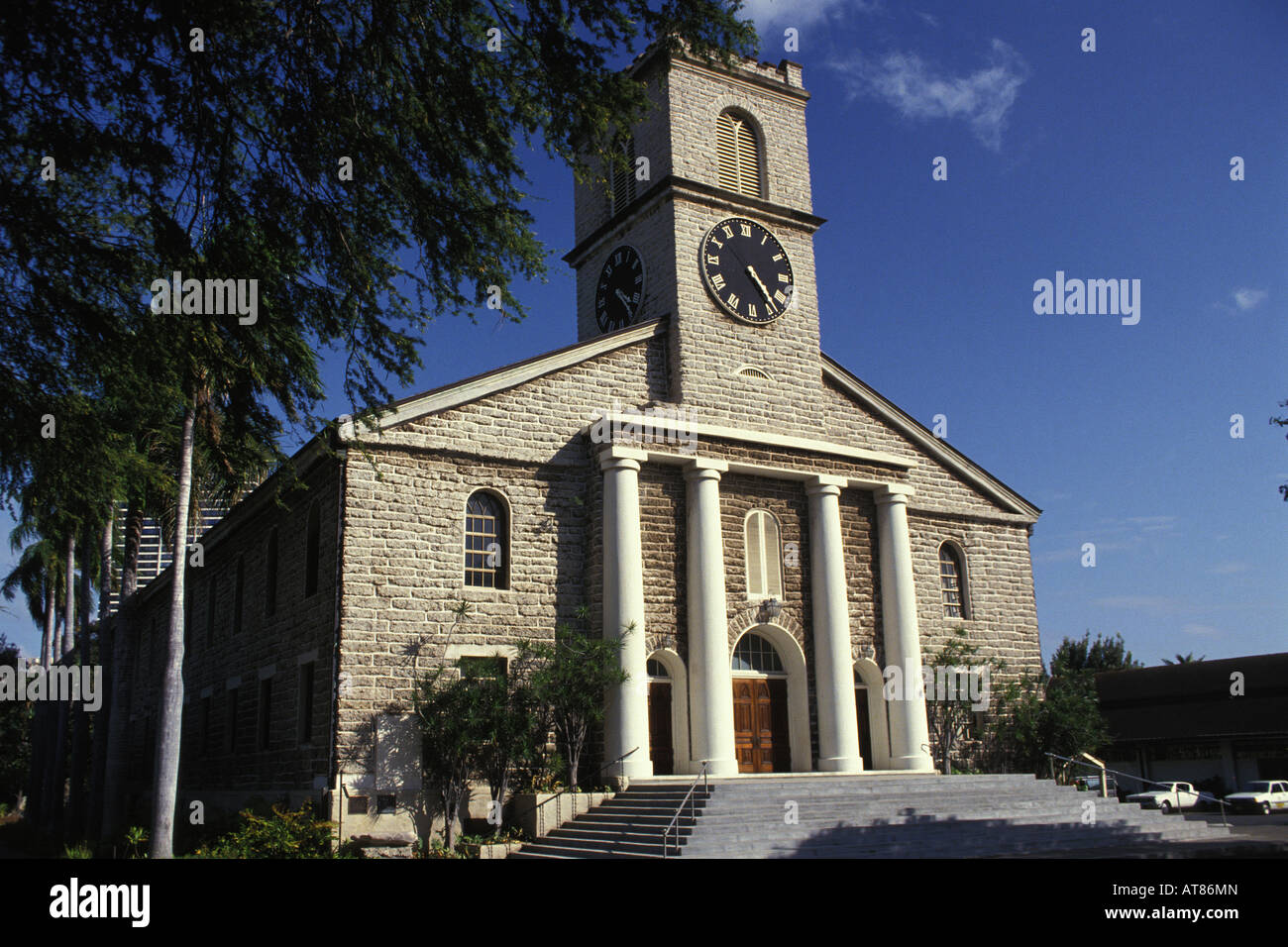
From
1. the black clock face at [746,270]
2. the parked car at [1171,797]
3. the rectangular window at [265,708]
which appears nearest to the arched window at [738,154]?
the black clock face at [746,270]

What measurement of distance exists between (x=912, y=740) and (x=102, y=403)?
1799 cm

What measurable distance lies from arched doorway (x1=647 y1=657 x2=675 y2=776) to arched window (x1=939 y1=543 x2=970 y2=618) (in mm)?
8496

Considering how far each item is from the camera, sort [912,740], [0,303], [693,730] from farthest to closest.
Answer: [912,740] → [693,730] → [0,303]

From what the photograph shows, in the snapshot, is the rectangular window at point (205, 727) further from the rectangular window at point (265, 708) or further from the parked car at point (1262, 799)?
the parked car at point (1262, 799)

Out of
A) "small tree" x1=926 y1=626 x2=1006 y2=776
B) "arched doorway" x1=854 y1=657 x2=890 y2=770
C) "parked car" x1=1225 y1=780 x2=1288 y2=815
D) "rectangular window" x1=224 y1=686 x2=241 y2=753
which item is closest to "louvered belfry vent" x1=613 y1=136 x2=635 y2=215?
"arched doorway" x1=854 y1=657 x2=890 y2=770

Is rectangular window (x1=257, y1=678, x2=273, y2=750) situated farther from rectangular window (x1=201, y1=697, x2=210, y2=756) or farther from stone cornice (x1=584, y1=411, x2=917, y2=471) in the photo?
stone cornice (x1=584, y1=411, x2=917, y2=471)

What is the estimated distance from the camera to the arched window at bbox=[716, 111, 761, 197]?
26.6 m

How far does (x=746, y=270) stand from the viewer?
25844mm

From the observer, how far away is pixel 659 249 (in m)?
25.4

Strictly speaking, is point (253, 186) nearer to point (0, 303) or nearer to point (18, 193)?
point (18, 193)

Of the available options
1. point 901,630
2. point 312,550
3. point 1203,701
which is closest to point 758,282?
point 901,630

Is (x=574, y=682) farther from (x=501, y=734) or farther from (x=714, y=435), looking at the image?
(x=714, y=435)
